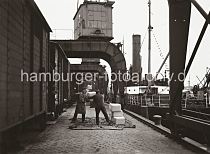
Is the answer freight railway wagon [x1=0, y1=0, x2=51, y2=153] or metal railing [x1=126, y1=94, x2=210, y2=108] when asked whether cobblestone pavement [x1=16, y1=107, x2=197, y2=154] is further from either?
metal railing [x1=126, y1=94, x2=210, y2=108]

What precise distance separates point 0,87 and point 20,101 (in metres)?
2.06

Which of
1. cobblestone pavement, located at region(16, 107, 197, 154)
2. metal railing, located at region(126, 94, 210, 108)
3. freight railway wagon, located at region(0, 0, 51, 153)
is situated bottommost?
cobblestone pavement, located at region(16, 107, 197, 154)

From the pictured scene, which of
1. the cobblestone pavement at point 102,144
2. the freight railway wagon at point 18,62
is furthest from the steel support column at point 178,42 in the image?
the freight railway wagon at point 18,62

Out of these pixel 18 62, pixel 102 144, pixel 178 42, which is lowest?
pixel 102 144

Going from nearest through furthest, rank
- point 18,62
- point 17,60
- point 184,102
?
point 17,60 → point 18,62 → point 184,102

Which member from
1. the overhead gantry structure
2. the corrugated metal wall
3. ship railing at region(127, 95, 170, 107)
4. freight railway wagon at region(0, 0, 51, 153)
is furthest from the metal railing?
the corrugated metal wall

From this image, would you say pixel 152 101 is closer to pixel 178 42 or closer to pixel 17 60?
pixel 178 42

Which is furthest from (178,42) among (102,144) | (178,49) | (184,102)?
(184,102)

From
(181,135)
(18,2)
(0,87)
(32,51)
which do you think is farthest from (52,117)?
(0,87)

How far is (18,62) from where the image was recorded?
8.33 m

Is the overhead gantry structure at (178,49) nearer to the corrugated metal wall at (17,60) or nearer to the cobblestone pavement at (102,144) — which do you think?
the cobblestone pavement at (102,144)

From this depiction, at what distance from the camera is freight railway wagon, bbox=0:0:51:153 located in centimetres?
686

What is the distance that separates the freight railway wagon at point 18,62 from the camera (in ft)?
22.5

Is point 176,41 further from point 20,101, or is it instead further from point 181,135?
point 20,101
